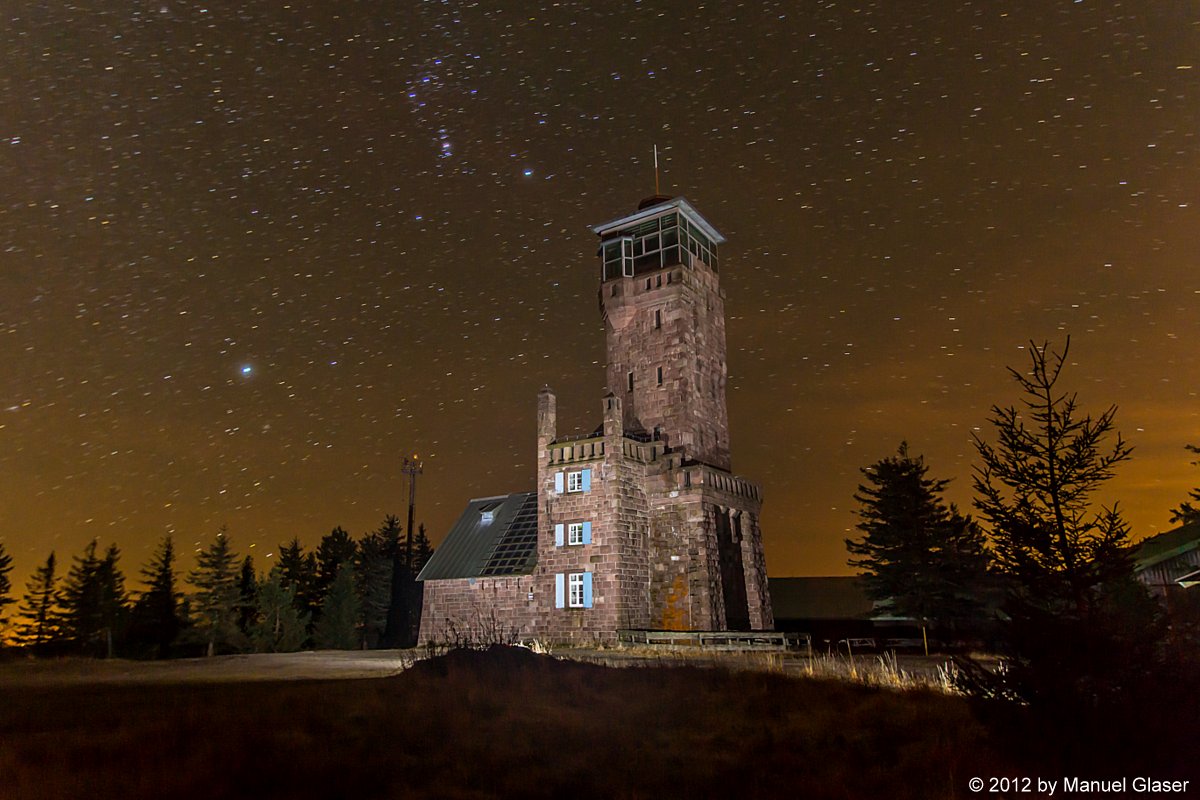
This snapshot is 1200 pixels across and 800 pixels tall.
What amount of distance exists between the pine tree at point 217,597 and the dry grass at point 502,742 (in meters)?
42.4

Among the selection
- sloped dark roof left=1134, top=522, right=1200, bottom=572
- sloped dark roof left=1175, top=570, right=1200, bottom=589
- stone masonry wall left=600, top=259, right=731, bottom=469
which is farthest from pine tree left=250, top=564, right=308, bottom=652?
sloped dark roof left=1175, top=570, right=1200, bottom=589

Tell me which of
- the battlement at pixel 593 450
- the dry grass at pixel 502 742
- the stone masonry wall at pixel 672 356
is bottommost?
the dry grass at pixel 502 742

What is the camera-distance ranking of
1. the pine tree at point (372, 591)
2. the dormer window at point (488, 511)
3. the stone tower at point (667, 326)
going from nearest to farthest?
the stone tower at point (667, 326), the dormer window at point (488, 511), the pine tree at point (372, 591)

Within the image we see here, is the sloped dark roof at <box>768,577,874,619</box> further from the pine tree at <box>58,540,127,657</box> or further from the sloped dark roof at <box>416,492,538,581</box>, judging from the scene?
the pine tree at <box>58,540,127,657</box>

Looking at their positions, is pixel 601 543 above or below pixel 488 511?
below

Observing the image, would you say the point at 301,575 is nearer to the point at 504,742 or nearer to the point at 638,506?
the point at 638,506

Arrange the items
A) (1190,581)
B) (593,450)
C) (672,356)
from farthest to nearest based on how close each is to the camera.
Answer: (672,356), (593,450), (1190,581)

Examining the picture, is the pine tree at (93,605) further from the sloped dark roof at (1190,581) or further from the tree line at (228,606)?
the sloped dark roof at (1190,581)

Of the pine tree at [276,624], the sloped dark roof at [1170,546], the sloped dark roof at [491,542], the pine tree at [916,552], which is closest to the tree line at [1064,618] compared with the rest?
Answer: the sloped dark roof at [1170,546]

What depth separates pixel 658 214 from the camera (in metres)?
48.4

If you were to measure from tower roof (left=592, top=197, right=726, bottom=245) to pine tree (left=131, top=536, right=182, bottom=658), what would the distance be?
166ft

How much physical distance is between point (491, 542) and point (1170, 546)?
1314 inches

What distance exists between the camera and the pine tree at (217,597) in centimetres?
5712

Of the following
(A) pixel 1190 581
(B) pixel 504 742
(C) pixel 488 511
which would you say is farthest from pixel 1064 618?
(C) pixel 488 511
